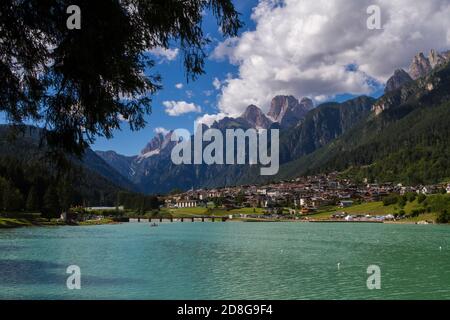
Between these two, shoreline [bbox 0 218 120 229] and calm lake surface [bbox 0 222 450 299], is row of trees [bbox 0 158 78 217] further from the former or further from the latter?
calm lake surface [bbox 0 222 450 299]

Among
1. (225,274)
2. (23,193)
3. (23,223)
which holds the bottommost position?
(23,223)

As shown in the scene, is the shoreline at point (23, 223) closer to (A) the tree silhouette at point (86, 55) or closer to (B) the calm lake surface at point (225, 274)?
(B) the calm lake surface at point (225, 274)

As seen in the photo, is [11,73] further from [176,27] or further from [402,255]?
[402,255]

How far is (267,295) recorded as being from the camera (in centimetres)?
3444

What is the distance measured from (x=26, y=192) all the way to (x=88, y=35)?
631ft

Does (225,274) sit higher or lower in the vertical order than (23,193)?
lower

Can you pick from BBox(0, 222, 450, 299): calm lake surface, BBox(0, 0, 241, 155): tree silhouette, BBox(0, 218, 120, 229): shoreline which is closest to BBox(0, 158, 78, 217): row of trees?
BBox(0, 218, 120, 229): shoreline

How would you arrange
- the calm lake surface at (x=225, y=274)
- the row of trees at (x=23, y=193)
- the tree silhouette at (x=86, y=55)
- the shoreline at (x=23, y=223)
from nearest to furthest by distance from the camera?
the tree silhouette at (x=86, y=55), the calm lake surface at (x=225, y=274), the shoreline at (x=23, y=223), the row of trees at (x=23, y=193)

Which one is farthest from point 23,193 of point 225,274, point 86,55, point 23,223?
point 86,55

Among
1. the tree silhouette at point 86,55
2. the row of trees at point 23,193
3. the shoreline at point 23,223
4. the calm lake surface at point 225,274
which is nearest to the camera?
the tree silhouette at point 86,55

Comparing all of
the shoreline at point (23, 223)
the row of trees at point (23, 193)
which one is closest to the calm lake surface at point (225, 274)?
the shoreline at point (23, 223)

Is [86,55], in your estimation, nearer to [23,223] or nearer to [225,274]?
[225,274]
